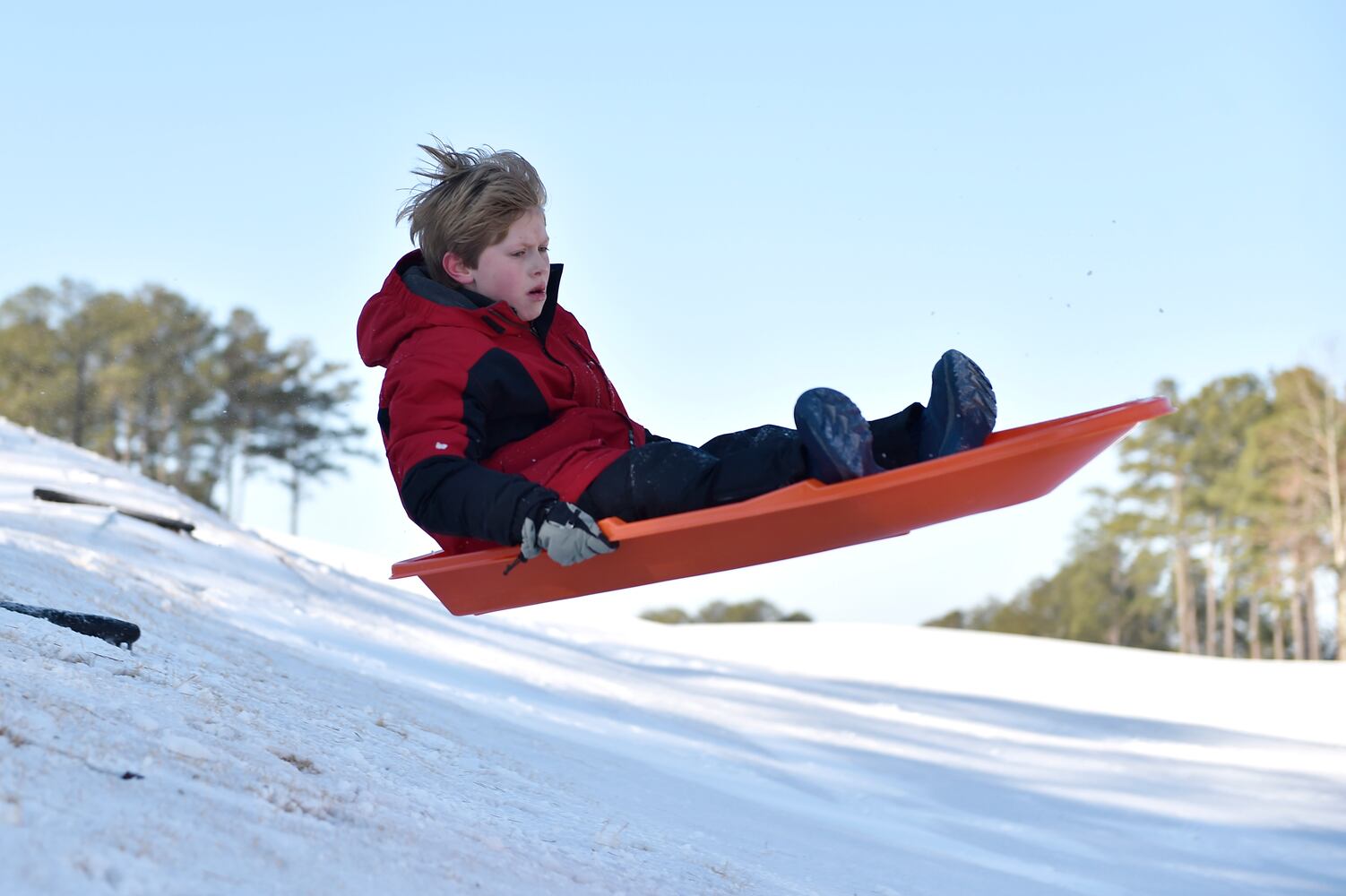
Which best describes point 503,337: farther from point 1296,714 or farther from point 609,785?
point 1296,714

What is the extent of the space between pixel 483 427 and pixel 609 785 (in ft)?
5.62

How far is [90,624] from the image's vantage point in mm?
3158

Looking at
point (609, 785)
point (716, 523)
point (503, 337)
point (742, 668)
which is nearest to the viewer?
point (716, 523)

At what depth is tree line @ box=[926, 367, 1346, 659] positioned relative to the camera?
2648 cm

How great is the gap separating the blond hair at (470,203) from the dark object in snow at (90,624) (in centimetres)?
128

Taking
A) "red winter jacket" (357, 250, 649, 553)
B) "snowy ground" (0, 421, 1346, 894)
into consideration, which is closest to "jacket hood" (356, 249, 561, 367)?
"red winter jacket" (357, 250, 649, 553)

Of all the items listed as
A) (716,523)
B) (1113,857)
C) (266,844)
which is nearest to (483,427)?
(716,523)

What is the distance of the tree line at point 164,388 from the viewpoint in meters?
28.4

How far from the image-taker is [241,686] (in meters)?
3.25

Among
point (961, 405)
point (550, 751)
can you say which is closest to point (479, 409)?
point (961, 405)

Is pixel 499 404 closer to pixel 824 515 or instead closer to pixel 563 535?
pixel 563 535

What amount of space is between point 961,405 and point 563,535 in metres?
1.02

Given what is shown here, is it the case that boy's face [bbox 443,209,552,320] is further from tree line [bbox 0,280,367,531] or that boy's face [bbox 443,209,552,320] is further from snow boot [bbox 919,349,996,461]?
tree line [bbox 0,280,367,531]

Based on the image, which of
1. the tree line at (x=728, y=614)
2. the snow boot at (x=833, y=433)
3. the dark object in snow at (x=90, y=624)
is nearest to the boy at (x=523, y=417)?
the snow boot at (x=833, y=433)
